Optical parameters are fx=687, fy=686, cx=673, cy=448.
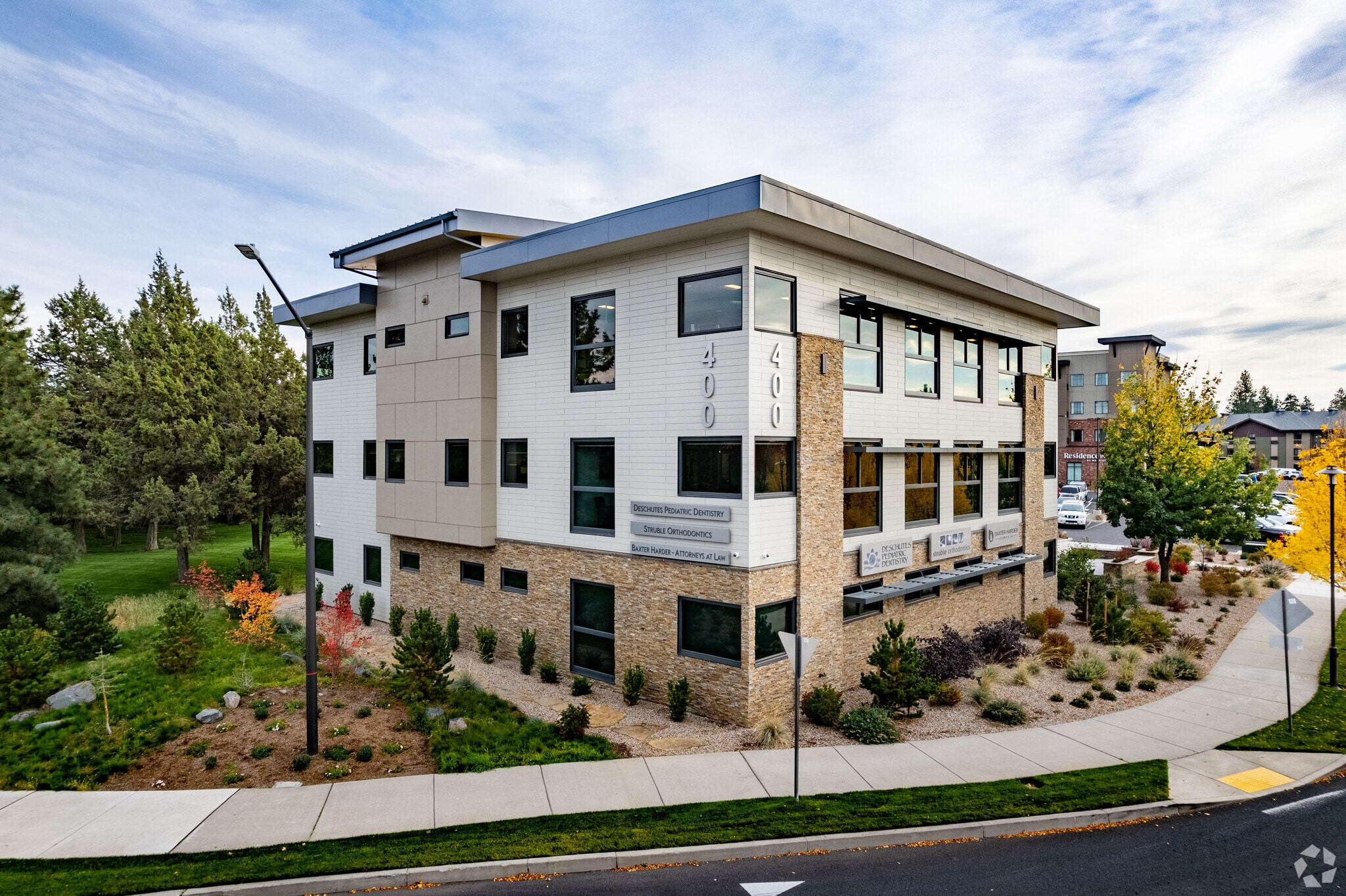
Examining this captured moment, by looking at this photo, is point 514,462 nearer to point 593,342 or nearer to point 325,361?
point 593,342

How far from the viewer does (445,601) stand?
761 inches

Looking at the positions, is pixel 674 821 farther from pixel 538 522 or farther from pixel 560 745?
pixel 538 522

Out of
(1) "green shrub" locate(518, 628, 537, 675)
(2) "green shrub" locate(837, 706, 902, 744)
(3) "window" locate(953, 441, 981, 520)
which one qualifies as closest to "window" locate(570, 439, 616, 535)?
(1) "green shrub" locate(518, 628, 537, 675)

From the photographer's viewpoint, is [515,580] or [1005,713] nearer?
[1005,713]

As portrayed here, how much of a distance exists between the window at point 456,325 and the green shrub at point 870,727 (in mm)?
13130

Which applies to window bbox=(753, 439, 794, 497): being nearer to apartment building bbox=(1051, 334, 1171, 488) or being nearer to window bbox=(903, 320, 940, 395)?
window bbox=(903, 320, 940, 395)

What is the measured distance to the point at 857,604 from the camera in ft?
51.8

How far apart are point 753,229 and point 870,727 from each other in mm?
9623

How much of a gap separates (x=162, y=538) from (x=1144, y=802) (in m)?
33.1

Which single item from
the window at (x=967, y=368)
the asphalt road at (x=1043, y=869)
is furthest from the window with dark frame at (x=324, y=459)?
the window at (x=967, y=368)

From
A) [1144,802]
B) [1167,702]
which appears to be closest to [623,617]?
[1144,802]

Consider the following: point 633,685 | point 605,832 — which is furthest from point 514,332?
point 605,832

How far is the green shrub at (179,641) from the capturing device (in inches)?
610

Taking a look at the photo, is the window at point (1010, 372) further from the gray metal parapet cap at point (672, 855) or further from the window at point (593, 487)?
the gray metal parapet cap at point (672, 855)
